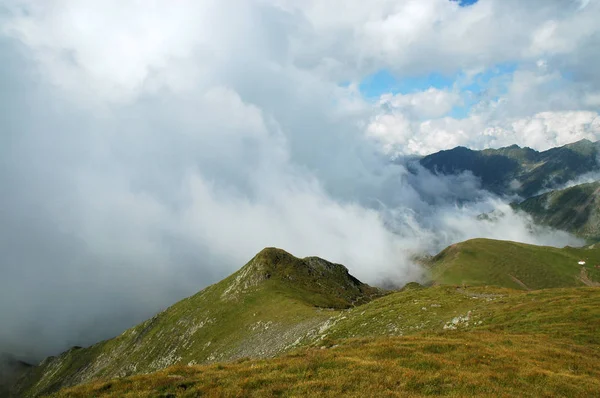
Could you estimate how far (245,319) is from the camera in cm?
11975

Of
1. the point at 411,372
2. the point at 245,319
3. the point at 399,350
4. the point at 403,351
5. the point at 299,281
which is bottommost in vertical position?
the point at 411,372

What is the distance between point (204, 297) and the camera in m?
166

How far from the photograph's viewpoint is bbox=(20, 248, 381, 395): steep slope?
311ft

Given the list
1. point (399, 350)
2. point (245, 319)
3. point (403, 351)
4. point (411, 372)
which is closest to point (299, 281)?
point (245, 319)

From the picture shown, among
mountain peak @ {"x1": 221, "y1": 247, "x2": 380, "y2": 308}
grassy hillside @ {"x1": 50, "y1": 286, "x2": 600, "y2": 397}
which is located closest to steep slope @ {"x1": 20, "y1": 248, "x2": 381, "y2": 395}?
mountain peak @ {"x1": 221, "y1": 247, "x2": 380, "y2": 308}

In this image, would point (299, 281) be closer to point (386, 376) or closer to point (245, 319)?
point (245, 319)

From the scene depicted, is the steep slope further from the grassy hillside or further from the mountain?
the grassy hillside

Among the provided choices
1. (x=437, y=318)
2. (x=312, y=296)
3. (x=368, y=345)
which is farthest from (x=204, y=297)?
(x=368, y=345)

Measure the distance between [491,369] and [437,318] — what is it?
32.7 m

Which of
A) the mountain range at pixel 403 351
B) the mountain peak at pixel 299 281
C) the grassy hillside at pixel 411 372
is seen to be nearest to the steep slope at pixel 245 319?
the mountain peak at pixel 299 281

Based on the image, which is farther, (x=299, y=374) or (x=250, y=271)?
(x=250, y=271)

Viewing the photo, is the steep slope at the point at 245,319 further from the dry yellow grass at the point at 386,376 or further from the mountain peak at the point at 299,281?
the dry yellow grass at the point at 386,376

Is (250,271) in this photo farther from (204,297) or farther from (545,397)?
(545,397)

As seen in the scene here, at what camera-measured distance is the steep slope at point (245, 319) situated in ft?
311
